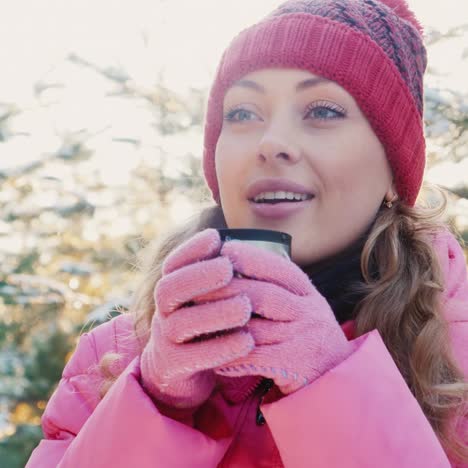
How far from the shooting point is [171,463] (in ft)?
3.81

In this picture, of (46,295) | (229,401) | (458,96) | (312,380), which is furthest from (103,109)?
(312,380)

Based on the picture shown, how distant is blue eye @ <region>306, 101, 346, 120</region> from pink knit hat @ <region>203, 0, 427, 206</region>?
77mm

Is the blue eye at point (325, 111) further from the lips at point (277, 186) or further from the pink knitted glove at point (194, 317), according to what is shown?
the pink knitted glove at point (194, 317)

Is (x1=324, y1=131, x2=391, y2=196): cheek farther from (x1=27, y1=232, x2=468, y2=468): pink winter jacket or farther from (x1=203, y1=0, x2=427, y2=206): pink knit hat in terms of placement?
(x1=27, y1=232, x2=468, y2=468): pink winter jacket

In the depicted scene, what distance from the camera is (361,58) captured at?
5.25ft

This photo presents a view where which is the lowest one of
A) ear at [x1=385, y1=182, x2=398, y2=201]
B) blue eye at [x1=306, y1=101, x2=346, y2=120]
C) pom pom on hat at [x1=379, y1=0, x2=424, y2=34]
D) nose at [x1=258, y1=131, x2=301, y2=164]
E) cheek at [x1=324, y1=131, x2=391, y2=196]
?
ear at [x1=385, y1=182, x2=398, y2=201]

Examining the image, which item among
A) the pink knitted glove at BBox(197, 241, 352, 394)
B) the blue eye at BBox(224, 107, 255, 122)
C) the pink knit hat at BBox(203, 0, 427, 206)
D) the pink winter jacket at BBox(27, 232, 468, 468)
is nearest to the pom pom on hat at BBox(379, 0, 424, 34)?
the pink knit hat at BBox(203, 0, 427, 206)

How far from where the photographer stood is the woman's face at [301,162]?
4.66 feet

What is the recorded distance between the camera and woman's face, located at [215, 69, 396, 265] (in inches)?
56.0

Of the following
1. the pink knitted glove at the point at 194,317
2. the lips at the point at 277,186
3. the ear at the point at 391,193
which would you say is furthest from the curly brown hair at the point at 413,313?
the pink knitted glove at the point at 194,317

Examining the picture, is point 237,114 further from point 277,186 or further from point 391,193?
point 391,193

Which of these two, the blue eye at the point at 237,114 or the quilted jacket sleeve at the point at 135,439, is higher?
the blue eye at the point at 237,114

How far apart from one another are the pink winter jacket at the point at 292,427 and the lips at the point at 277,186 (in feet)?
1.15

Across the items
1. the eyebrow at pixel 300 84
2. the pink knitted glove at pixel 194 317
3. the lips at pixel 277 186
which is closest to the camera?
the pink knitted glove at pixel 194 317
